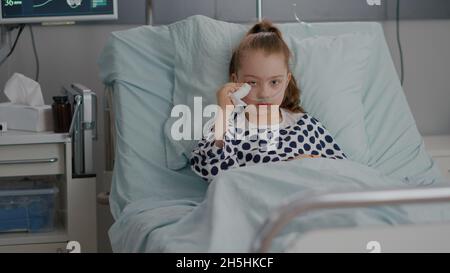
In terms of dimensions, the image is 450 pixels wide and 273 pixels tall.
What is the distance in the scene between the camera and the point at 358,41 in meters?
2.69

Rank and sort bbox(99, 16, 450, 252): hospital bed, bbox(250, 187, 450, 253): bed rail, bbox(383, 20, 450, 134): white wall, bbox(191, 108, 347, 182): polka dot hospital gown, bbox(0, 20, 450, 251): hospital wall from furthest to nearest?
bbox(383, 20, 450, 134): white wall
bbox(0, 20, 450, 251): hospital wall
bbox(191, 108, 347, 182): polka dot hospital gown
bbox(99, 16, 450, 252): hospital bed
bbox(250, 187, 450, 253): bed rail

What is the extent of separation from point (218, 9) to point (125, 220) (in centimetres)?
123

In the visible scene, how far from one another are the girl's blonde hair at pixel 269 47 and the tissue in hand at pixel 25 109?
2.05ft

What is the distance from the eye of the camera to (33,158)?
8.52 feet

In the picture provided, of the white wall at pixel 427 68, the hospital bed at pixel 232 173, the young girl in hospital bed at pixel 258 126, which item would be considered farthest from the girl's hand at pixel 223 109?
the white wall at pixel 427 68

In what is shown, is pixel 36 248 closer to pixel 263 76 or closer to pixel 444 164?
pixel 263 76

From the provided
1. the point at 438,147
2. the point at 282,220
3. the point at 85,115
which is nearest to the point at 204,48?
the point at 85,115

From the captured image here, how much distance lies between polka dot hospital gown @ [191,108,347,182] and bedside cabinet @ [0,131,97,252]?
405 mm

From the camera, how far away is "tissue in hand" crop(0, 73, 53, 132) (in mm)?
2689

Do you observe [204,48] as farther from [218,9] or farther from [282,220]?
[282,220]

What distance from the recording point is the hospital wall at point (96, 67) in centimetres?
323

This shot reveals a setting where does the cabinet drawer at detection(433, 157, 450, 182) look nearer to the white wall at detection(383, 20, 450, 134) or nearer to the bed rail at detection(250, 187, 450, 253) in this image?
the white wall at detection(383, 20, 450, 134)

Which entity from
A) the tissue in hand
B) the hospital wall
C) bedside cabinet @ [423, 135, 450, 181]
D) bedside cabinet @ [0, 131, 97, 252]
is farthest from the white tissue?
bedside cabinet @ [423, 135, 450, 181]

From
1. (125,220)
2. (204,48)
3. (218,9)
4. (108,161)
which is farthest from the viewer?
(218,9)
